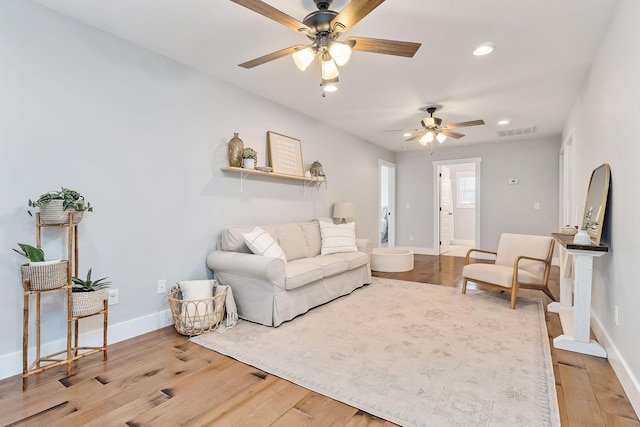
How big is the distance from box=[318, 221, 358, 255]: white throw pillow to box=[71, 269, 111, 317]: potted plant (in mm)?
2505

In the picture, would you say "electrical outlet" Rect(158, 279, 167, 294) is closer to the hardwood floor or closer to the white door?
the hardwood floor

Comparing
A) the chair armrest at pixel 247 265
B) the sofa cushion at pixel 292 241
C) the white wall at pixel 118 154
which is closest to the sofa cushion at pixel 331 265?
the sofa cushion at pixel 292 241

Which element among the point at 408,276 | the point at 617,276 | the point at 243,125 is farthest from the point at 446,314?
the point at 243,125

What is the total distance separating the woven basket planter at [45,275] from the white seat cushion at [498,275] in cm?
383

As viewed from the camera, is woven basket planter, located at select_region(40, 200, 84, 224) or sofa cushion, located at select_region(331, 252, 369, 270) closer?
woven basket planter, located at select_region(40, 200, 84, 224)

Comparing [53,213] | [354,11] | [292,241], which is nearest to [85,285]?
[53,213]

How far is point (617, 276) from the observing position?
7.07ft

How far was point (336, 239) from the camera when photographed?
14.1ft

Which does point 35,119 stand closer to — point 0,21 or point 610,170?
point 0,21

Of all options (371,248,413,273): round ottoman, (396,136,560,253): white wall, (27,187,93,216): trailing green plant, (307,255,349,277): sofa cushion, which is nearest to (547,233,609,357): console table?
(307,255,349,277): sofa cushion

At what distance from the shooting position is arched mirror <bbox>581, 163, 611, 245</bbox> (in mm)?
2380

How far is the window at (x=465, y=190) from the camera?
9391mm

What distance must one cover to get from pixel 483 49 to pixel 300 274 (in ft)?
8.35

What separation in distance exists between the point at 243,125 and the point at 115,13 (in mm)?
1591
